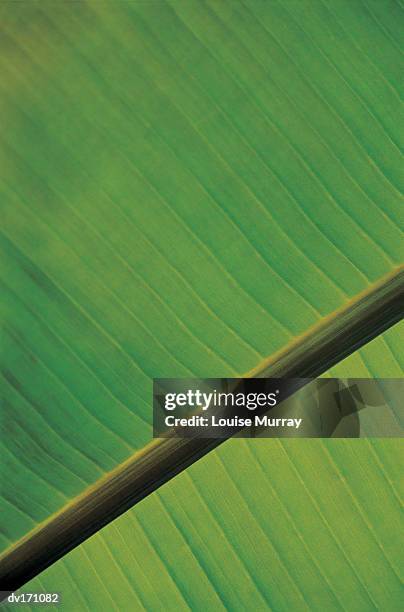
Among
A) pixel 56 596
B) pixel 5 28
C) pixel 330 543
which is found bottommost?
pixel 330 543

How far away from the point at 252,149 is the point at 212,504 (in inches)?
18.3

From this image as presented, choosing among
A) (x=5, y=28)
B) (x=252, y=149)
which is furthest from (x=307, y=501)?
(x=5, y=28)

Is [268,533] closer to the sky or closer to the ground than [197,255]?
closer to the ground

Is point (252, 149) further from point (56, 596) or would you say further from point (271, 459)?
point (56, 596)

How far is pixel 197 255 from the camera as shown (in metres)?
0.85

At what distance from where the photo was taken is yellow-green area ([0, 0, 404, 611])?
844 mm

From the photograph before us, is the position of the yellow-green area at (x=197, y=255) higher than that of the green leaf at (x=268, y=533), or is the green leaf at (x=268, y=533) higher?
the yellow-green area at (x=197, y=255)

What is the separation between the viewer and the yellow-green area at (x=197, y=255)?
0.84 m

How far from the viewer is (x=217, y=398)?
862 mm

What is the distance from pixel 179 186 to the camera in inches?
33.5

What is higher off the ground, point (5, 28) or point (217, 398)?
point (5, 28)

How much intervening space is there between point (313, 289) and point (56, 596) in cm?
53

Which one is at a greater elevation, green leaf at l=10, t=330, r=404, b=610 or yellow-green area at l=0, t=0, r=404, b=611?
yellow-green area at l=0, t=0, r=404, b=611

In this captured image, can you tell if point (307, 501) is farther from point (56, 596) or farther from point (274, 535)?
point (56, 596)
